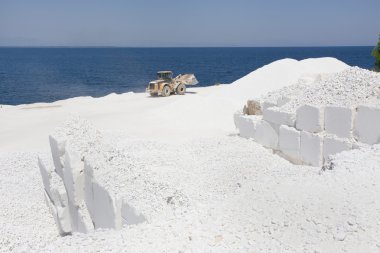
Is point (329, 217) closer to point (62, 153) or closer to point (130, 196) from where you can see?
point (130, 196)

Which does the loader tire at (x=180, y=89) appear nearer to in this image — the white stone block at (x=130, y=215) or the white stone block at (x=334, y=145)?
the white stone block at (x=334, y=145)

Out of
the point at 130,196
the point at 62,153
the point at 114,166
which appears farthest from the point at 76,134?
the point at 130,196

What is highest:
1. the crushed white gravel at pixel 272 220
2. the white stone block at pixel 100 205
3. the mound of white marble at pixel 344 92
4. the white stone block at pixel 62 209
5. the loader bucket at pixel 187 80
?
the mound of white marble at pixel 344 92

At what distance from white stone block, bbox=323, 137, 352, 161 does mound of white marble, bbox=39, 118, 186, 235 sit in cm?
396

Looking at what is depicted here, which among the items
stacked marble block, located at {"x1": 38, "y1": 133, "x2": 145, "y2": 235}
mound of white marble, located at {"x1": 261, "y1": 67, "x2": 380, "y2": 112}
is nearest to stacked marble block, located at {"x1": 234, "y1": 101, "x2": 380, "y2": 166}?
mound of white marble, located at {"x1": 261, "y1": 67, "x2": 380, "y2": 112}

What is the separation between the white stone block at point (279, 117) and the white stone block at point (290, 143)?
0.14 meters

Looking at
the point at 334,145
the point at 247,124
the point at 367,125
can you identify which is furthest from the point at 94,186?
the point at 367,125

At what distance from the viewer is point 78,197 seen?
30.1 feet

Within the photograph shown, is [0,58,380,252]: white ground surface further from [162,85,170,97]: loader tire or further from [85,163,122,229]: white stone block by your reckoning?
[162,85,170,97]: loader tire

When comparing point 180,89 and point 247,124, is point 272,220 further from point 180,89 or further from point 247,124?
point 180,89

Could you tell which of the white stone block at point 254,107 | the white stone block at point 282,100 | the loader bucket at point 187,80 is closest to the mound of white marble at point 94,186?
the white stone block at point 282,100

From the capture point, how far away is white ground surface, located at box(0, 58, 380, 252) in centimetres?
537

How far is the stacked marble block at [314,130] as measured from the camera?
8.56 metres

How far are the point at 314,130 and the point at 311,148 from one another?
1.44ft
